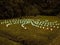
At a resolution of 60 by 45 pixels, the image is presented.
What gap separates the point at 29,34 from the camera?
4.21 ft

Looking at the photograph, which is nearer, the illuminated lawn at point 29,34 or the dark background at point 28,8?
the illuminated lawn at point 29,34

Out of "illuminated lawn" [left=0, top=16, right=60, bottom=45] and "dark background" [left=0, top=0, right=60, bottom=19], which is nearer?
"illuminated lawn" [left=0, top=16, right=60, bottom=45]

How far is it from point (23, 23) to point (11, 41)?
434mm

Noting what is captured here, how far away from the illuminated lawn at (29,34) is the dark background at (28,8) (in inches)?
17.8

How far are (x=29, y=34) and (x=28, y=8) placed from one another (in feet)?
2.42

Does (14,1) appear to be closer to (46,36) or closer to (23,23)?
(23,23)

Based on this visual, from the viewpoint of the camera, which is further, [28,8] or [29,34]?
[28,8]

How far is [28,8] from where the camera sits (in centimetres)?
197

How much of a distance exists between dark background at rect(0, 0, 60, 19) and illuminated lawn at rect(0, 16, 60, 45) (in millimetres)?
453

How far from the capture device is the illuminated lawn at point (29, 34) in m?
1.20

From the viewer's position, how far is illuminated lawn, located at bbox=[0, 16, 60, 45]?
1198mm

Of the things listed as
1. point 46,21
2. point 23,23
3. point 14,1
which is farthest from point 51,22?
point 14,1

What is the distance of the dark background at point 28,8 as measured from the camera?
187 centimetres

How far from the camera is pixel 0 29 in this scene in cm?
Answer: 139
